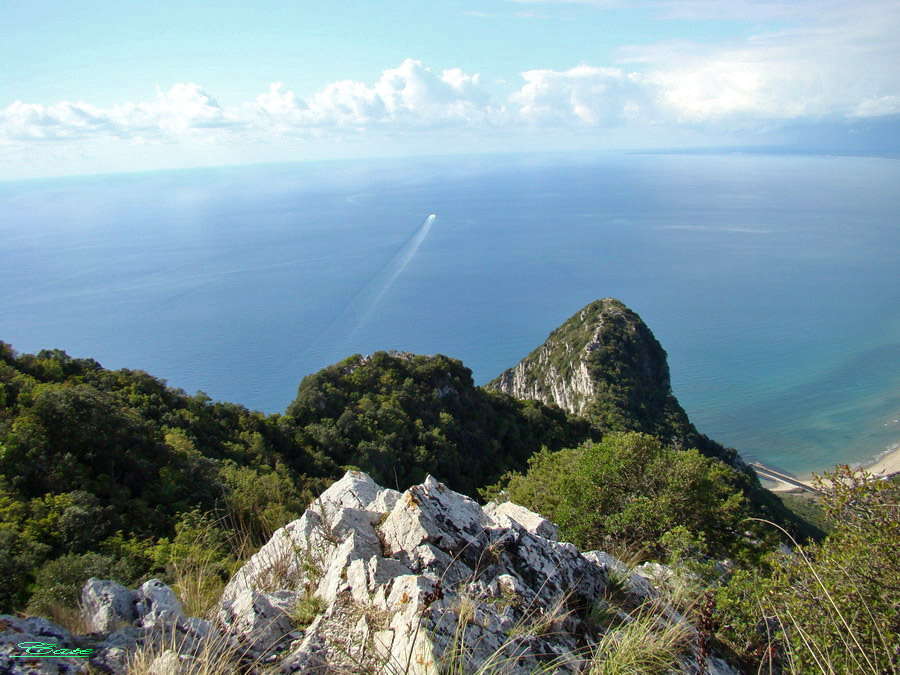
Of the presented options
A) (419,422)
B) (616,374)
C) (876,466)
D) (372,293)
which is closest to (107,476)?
(419,422)

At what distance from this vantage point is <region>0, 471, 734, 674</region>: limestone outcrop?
3.21 metres

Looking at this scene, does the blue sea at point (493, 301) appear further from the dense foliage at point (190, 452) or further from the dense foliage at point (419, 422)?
the dense foliage at point (190, 452)

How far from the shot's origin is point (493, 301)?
9731cm

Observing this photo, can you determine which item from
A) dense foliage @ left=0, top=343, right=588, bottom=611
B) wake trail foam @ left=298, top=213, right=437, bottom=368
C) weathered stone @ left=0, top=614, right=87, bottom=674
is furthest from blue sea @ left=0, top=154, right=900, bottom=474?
weathered stone @ left=0, top=614, right=87, bottom=674

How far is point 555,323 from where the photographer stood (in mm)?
87812

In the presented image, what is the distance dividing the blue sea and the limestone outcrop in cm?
6020

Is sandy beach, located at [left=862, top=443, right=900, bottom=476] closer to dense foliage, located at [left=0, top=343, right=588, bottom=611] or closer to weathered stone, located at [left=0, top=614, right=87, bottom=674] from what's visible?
dense foliage, located at [left=0, top=343, right=588, bottom=611]

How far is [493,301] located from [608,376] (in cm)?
5533

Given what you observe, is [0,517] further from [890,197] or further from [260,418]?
[890,197]

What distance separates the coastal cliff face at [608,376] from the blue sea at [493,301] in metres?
19.5

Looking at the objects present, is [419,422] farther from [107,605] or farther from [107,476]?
[107,605]

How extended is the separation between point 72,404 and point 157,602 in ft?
36.7

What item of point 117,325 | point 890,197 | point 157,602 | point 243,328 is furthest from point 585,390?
point 890,197

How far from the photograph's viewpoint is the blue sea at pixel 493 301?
66125 millimetres
